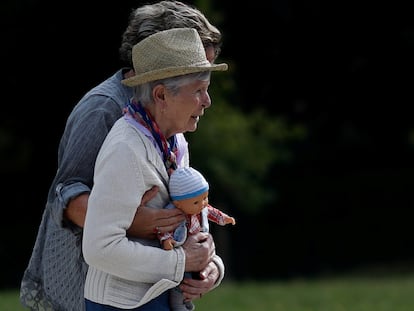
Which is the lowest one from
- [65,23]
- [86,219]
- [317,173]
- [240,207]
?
[317,173]

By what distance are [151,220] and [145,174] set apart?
152mm

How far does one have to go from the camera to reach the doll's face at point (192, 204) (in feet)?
11.0

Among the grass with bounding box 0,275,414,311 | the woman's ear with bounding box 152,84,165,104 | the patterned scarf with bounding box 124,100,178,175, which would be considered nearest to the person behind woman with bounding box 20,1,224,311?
the patterned scarf with bounding box 124,100,178,175

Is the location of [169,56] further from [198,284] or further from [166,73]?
[198,284]

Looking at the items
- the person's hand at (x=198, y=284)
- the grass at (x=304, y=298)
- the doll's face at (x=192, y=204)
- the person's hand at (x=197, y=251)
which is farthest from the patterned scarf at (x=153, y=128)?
the grass at (x=304, y=298)

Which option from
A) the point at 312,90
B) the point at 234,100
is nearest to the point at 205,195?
the point at 234,100

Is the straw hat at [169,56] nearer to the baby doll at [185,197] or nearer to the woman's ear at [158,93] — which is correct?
the woman's ear at [158,93]

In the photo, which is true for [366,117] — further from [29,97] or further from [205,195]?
[205,195]

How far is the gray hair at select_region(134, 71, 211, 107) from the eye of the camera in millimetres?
3312

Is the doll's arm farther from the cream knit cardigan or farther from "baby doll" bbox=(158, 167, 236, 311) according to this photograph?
the cream knit cardigan

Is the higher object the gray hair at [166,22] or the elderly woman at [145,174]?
the gray hair at [166,22]

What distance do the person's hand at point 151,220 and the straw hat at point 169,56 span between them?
36 cm

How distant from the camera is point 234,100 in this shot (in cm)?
1731

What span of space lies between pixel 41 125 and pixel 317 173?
7288mm
